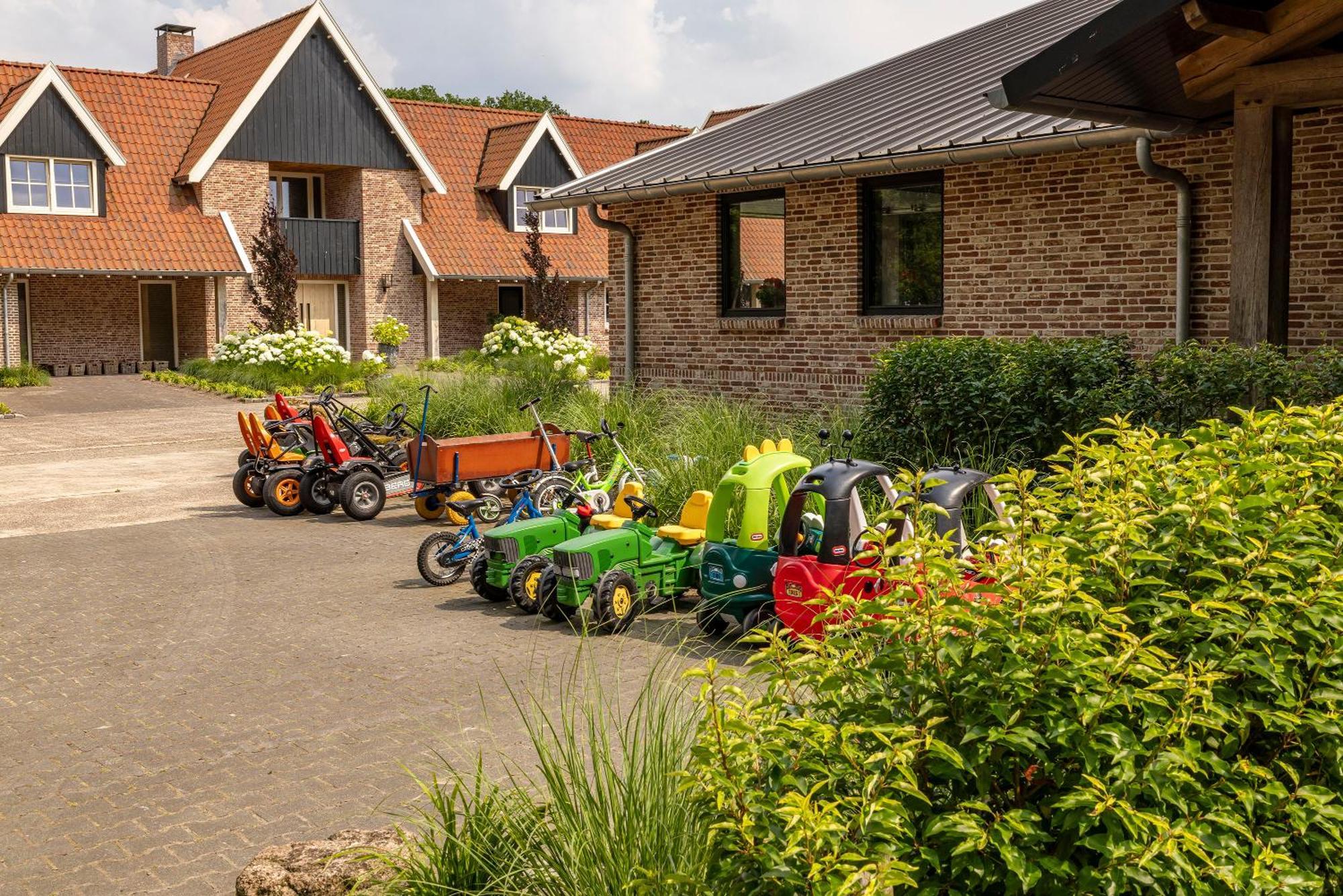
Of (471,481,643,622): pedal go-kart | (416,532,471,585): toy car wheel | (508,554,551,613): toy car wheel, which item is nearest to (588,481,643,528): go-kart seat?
(471,481,643,622): pedal go-kart

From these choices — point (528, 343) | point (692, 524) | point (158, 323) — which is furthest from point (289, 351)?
point (692, 524)

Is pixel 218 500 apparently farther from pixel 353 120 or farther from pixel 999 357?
pixel 353 120

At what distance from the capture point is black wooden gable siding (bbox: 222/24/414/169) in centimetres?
3778

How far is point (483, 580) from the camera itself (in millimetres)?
9539

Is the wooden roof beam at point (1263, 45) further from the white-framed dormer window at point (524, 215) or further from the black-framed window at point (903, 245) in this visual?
the white-framed dormer window at point (524, 215)

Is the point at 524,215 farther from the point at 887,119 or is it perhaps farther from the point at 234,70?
the point at 887,119

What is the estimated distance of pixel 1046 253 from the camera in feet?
43.9

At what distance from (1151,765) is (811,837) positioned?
0.74m

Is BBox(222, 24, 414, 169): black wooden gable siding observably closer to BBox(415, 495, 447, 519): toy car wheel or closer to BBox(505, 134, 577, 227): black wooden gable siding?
BBox(505, 134, 577, 227): black wooden gable siding

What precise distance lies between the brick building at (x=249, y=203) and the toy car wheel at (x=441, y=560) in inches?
1063

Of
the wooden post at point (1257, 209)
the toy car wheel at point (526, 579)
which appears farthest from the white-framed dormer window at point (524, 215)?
the toy car wheel at point (526, 579)

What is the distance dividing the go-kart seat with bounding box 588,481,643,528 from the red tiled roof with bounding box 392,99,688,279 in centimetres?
3149

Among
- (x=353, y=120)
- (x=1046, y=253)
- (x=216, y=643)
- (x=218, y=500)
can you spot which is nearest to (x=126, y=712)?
(x=216, y=643)

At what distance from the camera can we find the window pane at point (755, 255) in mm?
16688
